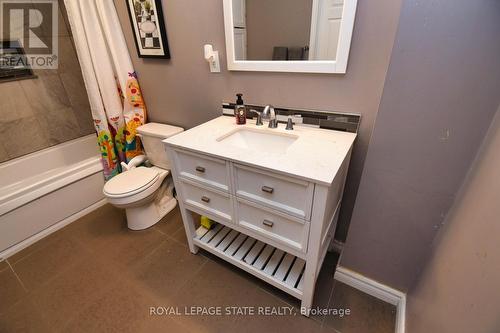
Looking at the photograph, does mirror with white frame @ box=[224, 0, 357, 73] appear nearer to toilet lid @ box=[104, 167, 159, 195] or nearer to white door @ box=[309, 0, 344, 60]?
white door @ box=[309, 0, 344, 60]

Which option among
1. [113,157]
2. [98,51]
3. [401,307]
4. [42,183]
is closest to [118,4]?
[98,51]

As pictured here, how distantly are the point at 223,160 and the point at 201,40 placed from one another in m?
0.90

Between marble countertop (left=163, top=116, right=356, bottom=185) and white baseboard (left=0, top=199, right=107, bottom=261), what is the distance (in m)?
1.39

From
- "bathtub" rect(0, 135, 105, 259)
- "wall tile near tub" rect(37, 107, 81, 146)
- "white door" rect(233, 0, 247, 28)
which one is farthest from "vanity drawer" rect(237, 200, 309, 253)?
"wall tile near tub" rect(37, 107, 81, 146)

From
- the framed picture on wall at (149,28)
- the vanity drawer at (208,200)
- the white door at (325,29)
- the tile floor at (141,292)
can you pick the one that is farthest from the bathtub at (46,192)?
the white door at (325,29)

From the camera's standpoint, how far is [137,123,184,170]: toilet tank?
1.78 metres

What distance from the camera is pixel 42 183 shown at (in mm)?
1668

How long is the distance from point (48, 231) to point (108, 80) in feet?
4.10

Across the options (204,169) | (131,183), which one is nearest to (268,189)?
(204,169)

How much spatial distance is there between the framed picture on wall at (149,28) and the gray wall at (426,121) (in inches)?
55.3

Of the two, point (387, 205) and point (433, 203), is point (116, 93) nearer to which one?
point (387, 205)

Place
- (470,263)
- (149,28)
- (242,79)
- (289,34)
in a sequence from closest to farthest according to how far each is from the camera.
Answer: (470,263) → (289,34) → (242,79) → (149,28)

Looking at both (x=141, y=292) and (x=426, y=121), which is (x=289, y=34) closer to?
(x=426, y=121)

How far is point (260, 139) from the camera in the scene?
50.4 inches
